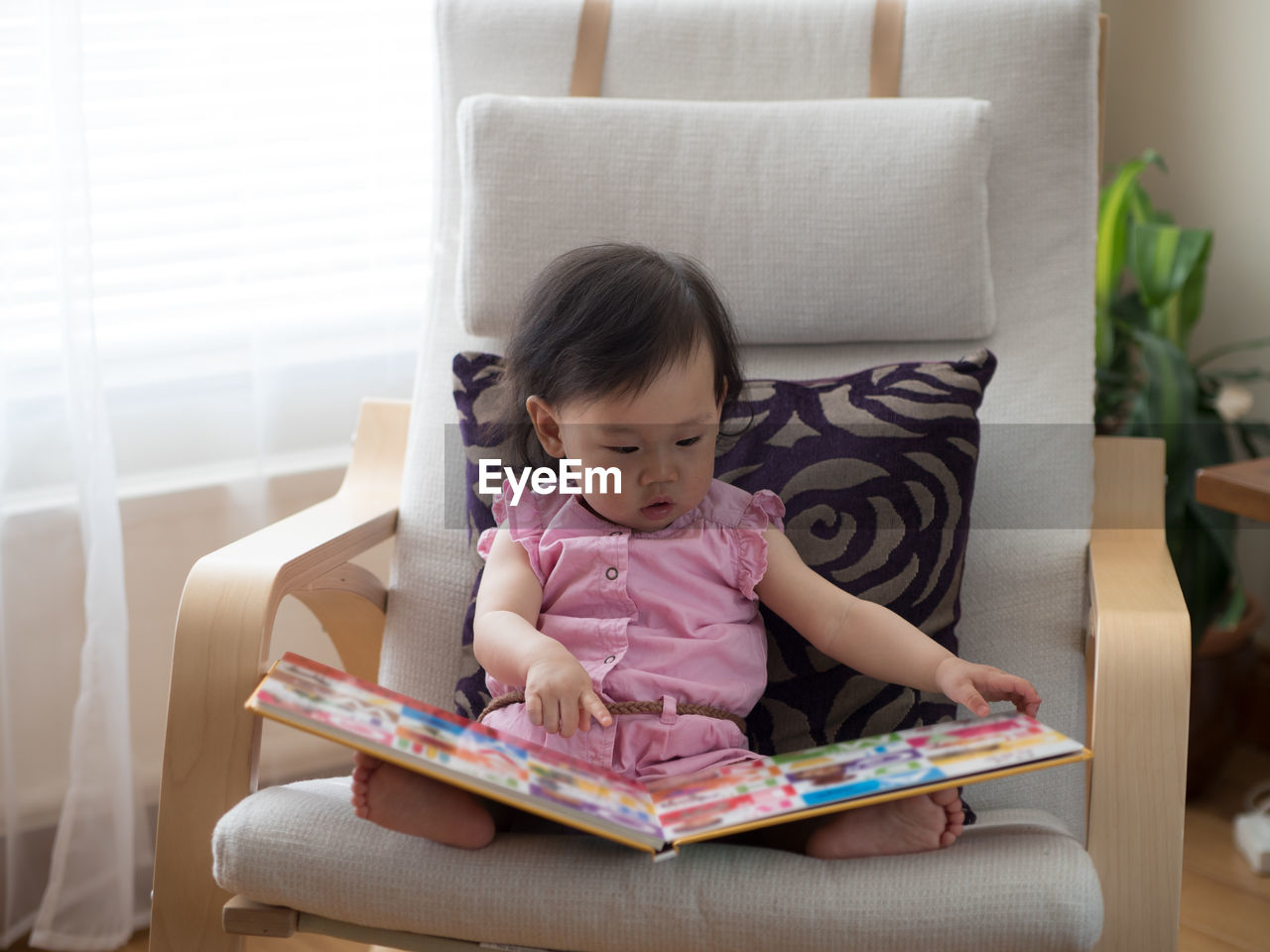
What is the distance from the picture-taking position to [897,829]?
2.47ft

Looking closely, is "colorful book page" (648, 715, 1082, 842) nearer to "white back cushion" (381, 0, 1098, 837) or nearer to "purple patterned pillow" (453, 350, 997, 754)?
"purple patterned pillow" (453, 350, 997, 754)

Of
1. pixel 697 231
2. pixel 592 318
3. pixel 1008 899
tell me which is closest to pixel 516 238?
pixel 697 231

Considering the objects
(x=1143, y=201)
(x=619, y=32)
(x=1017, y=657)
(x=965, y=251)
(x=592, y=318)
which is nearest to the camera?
(x=592, y=318)

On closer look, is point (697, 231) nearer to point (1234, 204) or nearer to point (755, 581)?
point (755, 581)

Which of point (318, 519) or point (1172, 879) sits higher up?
point (318, 519)

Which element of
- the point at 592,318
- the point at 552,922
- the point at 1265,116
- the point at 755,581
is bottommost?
the point at 552,922

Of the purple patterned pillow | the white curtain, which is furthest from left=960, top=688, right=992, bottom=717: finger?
the white curtain

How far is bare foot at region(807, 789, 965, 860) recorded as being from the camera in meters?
0.75

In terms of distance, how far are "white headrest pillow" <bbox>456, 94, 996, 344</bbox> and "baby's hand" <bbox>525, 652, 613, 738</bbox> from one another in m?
0.49

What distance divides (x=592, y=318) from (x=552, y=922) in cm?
43

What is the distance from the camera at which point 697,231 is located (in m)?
1.16

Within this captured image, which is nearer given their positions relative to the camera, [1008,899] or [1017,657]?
[1008,899]

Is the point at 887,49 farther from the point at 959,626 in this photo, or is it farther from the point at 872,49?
the point at 959,626

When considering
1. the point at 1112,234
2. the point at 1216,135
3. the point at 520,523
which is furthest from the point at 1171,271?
the point at 520,523
